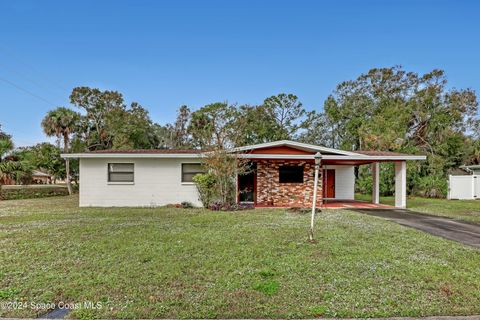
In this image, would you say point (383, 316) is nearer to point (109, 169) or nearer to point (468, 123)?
point (109, 169)

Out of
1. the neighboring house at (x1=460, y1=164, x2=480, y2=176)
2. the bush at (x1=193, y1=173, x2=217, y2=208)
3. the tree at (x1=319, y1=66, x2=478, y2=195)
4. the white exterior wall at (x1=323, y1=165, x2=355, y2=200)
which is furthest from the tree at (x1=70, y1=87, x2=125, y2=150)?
the neighboring house at (x1=460, y1=164, x2=480, y2=176)

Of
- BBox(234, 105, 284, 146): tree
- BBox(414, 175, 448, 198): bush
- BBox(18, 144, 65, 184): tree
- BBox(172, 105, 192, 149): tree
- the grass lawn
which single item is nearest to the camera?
the grass lawn

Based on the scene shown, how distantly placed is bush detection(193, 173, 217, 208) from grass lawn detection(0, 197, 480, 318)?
575 centimetres

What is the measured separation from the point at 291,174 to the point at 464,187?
13555mm

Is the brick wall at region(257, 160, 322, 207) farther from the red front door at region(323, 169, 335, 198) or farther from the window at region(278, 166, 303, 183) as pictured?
the red front door at region(323, 169, 335, 198)

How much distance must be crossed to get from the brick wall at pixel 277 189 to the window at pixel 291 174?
0.22 meters

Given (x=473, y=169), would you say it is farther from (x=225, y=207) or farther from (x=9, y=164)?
(x=9, y=164)

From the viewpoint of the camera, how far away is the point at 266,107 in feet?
109

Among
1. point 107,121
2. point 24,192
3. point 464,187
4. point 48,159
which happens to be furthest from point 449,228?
point 107,121

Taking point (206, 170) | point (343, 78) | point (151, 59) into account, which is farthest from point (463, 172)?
point (151, 59)

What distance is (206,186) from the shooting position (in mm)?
13539

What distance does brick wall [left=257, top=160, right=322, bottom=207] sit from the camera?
48.9 ft

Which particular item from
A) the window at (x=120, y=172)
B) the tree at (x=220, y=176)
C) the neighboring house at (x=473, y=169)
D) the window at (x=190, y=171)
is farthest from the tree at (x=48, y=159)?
the neighboring house at (x=473, y=169)

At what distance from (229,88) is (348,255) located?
22254mm
